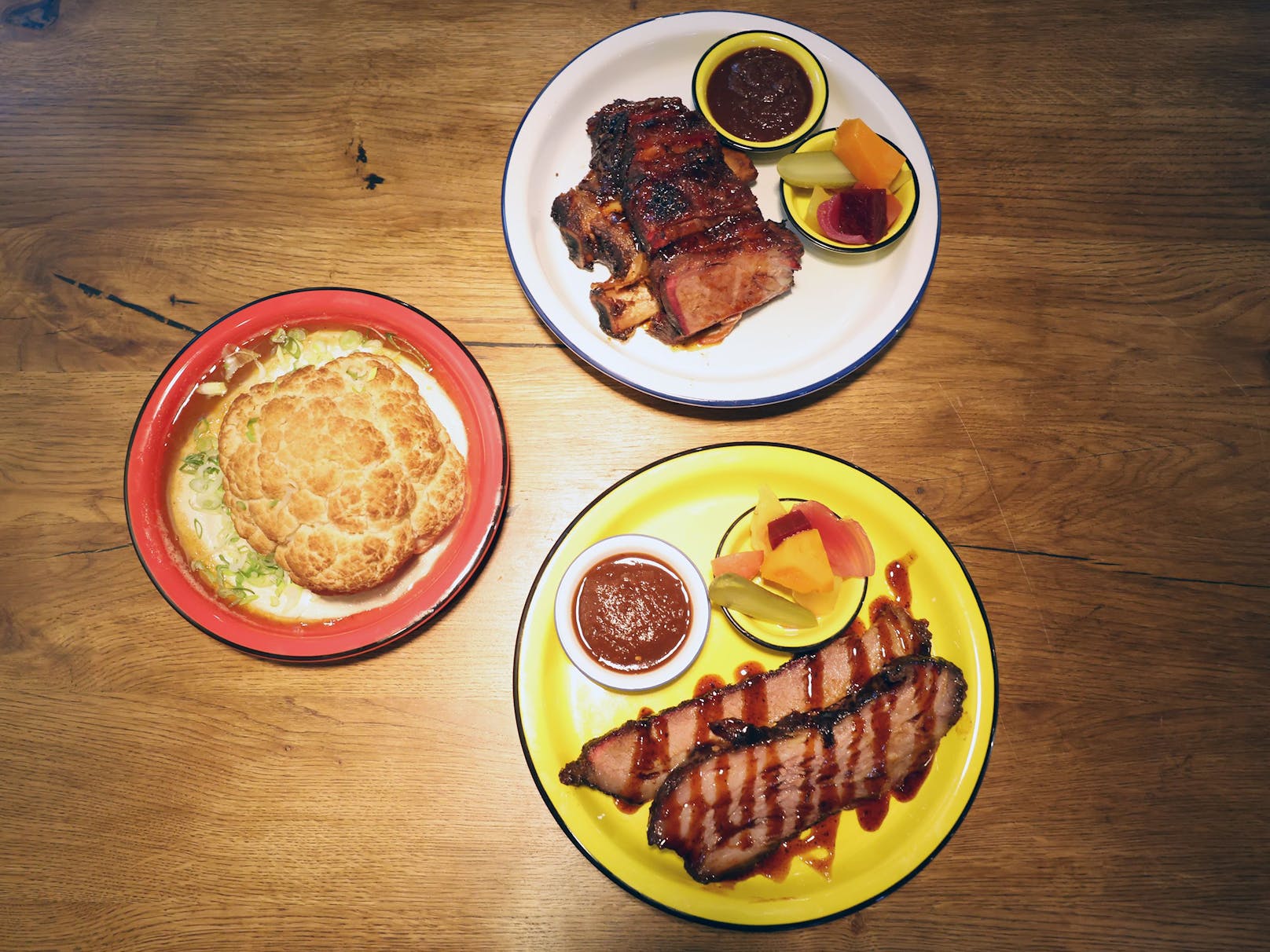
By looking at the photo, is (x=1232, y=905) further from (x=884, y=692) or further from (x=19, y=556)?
(x=19, y=556)

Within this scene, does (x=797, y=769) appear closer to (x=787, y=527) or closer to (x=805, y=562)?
(x=805, y=562)

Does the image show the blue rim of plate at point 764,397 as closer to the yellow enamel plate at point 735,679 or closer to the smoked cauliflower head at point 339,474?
the yellow enamel plate at point 735,679

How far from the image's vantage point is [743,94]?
114 inches

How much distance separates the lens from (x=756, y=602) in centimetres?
243

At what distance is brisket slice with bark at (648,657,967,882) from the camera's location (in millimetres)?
2447

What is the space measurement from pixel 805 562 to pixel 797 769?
794 mm

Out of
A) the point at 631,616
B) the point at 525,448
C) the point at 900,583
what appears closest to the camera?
the point at 631,616

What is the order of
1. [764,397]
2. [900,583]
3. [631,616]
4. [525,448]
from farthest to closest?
[525,448] → [900,583] → [764,397] → [631,616]

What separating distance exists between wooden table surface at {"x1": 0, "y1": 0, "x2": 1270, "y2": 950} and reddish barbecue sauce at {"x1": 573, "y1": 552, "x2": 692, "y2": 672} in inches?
15.8

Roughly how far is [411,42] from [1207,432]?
4.04 metres

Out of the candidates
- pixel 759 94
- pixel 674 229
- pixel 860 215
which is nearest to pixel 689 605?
pixel 674 229

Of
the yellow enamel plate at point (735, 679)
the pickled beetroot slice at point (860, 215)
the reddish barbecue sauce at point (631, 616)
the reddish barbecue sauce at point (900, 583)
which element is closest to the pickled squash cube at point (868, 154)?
the pickled beetroot slice at point (860, 215)

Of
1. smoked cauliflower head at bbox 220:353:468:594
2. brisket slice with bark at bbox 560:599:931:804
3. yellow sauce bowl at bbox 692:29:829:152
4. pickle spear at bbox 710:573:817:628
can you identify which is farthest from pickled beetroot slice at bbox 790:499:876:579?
yellow sauce bowl at bbox 692:29:829:152

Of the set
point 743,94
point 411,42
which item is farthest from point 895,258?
point 411,42
